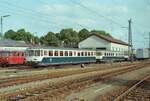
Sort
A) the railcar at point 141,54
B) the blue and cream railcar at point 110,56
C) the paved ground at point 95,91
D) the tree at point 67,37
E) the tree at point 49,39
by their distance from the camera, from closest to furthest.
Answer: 1. the paved ground at point 95,91
2. the blue and cream railcar at point 110,56
3. the railcar at point 141,54
4. the tree at point 49,39
5. the tree at point 67,37

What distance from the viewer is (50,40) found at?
14988cm

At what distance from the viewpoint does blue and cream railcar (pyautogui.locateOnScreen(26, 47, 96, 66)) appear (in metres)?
44.2

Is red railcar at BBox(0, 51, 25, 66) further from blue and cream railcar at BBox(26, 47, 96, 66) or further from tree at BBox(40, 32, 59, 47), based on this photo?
tree at BBox(40, 32, 59, 47)

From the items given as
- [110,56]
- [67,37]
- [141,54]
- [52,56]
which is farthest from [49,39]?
[52,56]

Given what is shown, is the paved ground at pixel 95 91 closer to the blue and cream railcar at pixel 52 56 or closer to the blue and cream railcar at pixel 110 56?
the blue and cream railcar at pixel 52 56

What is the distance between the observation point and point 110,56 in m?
77.5

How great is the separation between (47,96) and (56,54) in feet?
103

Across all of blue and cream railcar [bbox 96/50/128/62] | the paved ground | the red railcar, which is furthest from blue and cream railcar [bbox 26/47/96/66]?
the paved ground

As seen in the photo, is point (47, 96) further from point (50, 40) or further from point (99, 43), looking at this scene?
point (50, 40)

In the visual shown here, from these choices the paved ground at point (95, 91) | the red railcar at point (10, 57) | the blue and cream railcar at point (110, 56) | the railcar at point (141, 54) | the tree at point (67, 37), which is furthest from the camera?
the tree at point (67, 37)

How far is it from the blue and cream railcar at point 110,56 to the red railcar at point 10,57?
18359 millimetres

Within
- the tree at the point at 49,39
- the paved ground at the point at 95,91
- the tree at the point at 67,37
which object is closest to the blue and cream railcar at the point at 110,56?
the paved ground at the point at 95,91

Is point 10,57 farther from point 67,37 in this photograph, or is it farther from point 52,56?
point 67,37

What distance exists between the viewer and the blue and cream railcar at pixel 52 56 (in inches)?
1740
